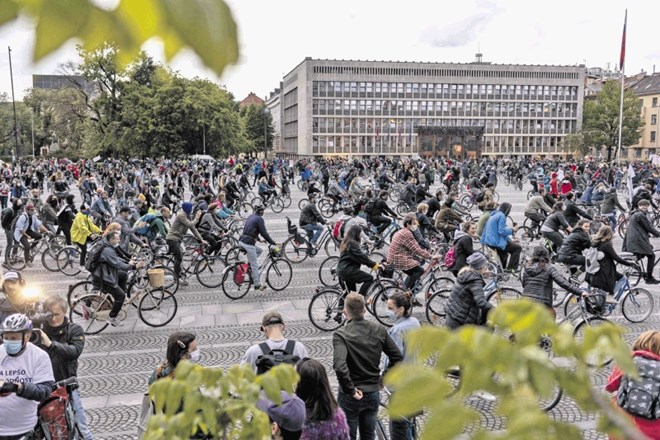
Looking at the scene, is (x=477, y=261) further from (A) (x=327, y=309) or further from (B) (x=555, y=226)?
(B) (x=555, y=226)

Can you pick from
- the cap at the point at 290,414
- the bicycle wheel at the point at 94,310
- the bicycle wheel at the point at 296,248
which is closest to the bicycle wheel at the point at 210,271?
the bicycle wheel at the point at 296,248

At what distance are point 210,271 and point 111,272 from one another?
3.87 meters

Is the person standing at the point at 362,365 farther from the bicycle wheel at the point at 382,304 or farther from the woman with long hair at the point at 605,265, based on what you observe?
the woman with long hair at the point at 605,265

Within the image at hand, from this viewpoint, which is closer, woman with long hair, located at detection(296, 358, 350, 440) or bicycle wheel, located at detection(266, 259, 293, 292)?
woman with long hair, located at detection(296, 358, 350, 440)

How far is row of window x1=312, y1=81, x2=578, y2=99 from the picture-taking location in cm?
10350

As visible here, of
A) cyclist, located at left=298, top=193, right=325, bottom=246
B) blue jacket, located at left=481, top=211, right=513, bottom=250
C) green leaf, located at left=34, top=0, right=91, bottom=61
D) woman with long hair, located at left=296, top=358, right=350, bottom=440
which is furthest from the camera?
cyclist, located at left=298, top=193, right=325, bottom=246

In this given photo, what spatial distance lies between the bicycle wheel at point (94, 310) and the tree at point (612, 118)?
86.8m

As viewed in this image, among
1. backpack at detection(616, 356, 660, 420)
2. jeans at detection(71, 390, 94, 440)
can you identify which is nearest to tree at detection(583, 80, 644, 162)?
backpack at detection(616, 356, 660, 420)

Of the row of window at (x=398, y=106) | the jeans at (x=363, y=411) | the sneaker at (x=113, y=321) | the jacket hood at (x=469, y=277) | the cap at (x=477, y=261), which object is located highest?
the row of window at (x=398, y=106)

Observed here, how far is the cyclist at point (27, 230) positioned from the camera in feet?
48.9

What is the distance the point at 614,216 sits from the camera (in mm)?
17938

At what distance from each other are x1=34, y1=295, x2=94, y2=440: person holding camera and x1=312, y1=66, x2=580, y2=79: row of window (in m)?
99.7

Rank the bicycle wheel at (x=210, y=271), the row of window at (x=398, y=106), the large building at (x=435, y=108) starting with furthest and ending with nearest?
the row of window at (x=398, y=106) → the large building at (x=435, y=108) → the bicycle wheel at (x=210, y=271)

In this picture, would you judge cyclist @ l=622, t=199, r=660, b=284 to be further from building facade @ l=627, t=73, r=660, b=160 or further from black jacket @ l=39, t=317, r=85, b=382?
building facade @ l=627, t=73, r=660, b=160
